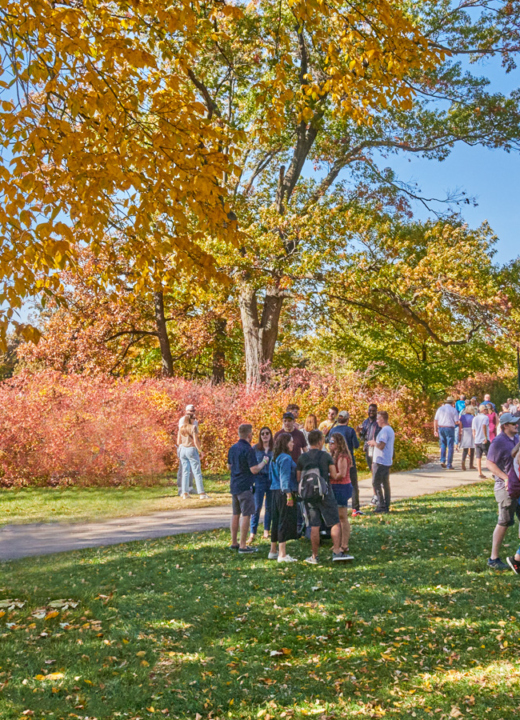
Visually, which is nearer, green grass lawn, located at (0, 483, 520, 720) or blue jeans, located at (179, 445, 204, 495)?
green grass lawn, located at (0, 483, 520, 720)

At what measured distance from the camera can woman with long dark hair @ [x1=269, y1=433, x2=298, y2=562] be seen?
8281 mm

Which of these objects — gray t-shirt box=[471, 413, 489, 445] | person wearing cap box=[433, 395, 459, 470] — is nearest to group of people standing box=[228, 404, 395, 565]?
gray t-shirt box=[471, 413, 489, 445]

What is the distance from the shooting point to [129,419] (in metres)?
16.8

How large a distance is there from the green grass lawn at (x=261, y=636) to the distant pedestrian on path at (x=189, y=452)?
487 centimetres

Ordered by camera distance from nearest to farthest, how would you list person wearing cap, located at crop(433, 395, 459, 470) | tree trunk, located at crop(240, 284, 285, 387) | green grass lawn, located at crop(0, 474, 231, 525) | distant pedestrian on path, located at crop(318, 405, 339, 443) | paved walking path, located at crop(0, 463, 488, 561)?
paved walking path, located at crop(0, 463, 488, 561) < distant pedestrian on path, located at crop(318, 405, 339, 443) < green grass lawn, located at crop(0, 474, 231, 525) < person wearing cap, located at crop(433, 395, 459, 470) < tree trunk, located at crop(240, 284, 285, 387)

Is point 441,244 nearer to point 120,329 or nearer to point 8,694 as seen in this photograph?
point 120,329

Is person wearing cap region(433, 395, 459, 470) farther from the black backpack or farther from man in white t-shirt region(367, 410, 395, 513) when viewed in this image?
the black backpack

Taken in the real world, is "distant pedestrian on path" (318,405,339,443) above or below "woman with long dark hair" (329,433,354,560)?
above

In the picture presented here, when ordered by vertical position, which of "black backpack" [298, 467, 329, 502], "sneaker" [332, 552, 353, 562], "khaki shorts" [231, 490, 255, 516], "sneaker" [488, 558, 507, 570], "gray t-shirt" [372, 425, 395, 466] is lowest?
"sneaker" [488, 558, 507, 570]

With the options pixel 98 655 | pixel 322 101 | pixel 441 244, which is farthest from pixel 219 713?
pixel 441 244

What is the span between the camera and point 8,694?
4.75m

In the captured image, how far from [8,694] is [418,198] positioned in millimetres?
18809

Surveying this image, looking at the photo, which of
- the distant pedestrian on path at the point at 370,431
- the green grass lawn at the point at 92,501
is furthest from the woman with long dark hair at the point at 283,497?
the green grass lawn at the point at 92,501

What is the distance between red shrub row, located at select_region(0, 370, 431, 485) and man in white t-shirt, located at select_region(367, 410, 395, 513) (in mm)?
6583
